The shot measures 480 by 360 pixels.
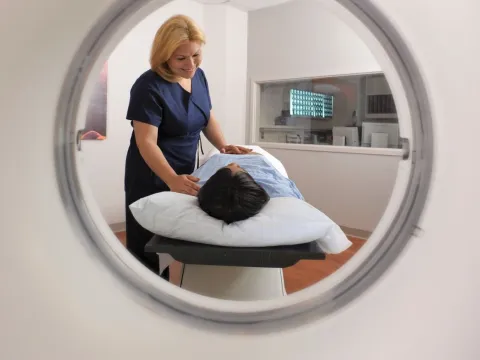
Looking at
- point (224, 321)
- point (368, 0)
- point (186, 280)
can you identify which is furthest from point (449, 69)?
point (186, 280)

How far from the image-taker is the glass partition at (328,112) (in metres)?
2.61

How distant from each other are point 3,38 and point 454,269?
47 cm

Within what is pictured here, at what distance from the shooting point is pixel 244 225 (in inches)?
39.7

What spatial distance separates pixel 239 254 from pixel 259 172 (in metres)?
0.46

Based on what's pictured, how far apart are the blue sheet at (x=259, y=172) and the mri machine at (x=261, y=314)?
755mm

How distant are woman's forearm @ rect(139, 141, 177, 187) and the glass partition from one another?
1647mm

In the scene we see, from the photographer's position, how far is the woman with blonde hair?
51.0 inches

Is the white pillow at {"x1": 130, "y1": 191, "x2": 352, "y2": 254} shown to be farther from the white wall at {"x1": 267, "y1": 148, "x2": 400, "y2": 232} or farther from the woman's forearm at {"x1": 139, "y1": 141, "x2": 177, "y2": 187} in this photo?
the white wall at {"x1": 267, "y1": 148, "x2": 400, "y2": 232}

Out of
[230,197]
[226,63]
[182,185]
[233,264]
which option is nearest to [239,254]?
[233,264]

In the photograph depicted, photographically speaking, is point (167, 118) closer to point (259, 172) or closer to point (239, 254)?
point (259, 172)

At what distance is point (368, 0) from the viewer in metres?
0.47

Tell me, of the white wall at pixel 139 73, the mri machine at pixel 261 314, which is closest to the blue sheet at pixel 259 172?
the mri machine at pixel 261 314

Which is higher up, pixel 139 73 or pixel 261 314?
pixel 139 73

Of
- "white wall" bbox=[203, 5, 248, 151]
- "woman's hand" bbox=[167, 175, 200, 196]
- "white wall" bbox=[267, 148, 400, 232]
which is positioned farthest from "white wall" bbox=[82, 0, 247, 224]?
"woman's hand" bbox=[167, 175, 200, 196]
